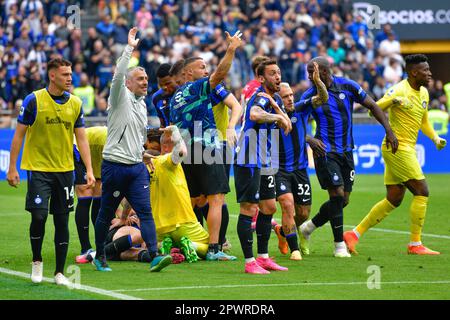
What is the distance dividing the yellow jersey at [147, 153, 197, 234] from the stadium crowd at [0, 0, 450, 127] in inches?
508

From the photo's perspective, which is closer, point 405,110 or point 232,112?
point 232,112

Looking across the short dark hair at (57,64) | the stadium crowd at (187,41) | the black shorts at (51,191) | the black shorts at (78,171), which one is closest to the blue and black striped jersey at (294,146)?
the black shorts at (78,171)

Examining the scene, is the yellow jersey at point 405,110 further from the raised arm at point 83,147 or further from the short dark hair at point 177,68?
the raised arm at point 83,147

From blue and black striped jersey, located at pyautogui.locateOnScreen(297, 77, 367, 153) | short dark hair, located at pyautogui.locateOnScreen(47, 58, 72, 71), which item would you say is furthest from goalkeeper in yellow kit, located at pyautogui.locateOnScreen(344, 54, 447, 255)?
short dark hair, located at pyautogui.locateOnScreen(47, 58, 72, 71)

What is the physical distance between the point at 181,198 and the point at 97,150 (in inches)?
44.9

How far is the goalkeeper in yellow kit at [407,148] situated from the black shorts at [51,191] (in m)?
3.92

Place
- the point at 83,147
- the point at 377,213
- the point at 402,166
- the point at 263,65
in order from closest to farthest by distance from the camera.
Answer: the point at 83,147, the point at 263,65, the point at 402,166, the point at 377,213

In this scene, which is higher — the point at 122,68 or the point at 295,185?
the point at 122,68

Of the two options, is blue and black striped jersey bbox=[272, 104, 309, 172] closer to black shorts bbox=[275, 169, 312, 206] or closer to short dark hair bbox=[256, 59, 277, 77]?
black shorts bbox=[275, 169, 312, 206]

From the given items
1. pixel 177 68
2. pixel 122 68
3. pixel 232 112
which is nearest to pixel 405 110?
pixel 232 112

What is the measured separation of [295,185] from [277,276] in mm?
2291

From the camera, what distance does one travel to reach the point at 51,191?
383 inches

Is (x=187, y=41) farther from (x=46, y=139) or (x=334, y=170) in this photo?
(x=46, y=139)
